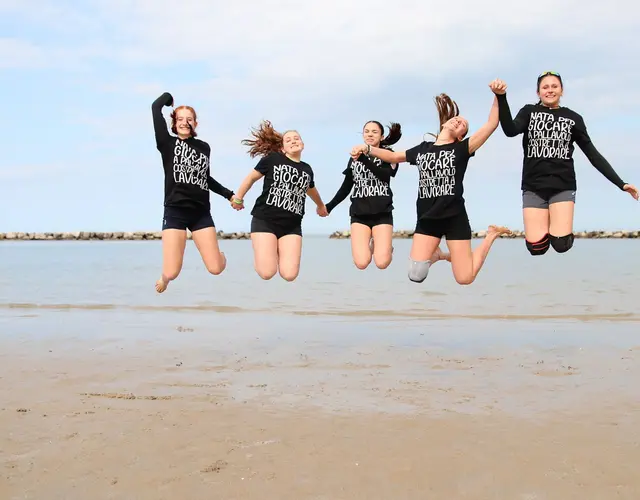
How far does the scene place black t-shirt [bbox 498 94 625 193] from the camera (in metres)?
7.82

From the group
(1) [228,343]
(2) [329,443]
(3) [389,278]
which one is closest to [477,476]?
(2) [329,443]

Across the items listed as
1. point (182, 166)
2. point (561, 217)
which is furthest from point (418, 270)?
point (182, 166)

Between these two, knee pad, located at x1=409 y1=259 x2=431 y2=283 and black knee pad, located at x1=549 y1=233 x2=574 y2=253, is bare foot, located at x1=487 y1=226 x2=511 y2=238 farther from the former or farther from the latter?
knee pad, located at x1=409 y1=259 x2=431 y2=283

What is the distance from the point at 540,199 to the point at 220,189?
3867 millimetres

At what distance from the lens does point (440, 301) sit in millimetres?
43250

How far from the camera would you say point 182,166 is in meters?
8.44

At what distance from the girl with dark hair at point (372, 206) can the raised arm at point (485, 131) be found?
1.18 m

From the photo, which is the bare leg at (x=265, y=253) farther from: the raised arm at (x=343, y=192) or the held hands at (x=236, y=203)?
the raised arm at (x=343, y=192)

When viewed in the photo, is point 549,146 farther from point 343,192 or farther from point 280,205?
point 280,205

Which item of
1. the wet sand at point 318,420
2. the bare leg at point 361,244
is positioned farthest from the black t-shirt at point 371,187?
the wet sand at point 318,420

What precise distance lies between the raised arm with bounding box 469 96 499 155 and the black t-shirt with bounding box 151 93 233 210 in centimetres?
313

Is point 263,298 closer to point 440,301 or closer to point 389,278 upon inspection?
point 440,301

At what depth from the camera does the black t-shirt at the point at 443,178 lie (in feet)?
26.6

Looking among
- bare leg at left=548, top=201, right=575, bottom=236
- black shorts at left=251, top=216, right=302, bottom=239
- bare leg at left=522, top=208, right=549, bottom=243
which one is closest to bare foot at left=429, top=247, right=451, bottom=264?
bare leg at left=522, top=208, right=549, bottom=243
